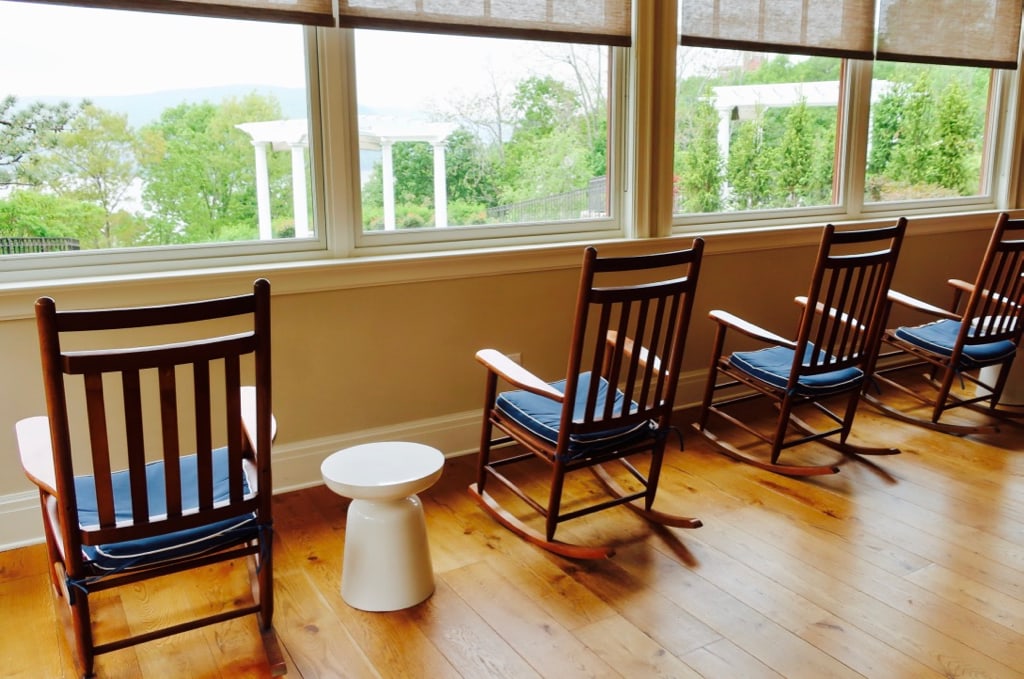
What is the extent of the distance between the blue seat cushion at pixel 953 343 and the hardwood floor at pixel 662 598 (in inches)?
26.2

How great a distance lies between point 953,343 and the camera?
3.56 metres

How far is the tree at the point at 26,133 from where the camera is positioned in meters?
2.44

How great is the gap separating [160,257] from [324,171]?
0.61 m

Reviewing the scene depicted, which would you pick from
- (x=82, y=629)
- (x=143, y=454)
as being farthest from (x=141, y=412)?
(x=82, y=629)

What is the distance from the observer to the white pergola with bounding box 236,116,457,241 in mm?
2824

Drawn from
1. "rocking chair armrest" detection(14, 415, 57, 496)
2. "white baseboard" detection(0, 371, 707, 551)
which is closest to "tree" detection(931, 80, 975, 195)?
"white baseboard" detection(0, 371, 707, 551)

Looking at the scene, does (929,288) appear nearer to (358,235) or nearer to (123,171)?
(358,235)

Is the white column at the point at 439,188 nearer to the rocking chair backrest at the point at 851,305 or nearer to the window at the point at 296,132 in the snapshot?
the window at the point at 296,132

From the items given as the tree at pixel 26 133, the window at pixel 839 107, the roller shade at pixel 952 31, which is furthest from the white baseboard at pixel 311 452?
the roller shade at pixel 952 31

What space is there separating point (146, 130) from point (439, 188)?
40.3 inches

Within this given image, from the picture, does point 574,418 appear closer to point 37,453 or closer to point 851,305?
point 851,305

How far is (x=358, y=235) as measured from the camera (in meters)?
3.01

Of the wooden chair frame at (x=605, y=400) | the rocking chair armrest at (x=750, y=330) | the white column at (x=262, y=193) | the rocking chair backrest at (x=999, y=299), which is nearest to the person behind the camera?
the wooden chair frame at (x=605, y=400)

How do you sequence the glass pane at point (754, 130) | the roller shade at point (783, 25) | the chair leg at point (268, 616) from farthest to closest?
1. the glass pane at point (754, 130)
2. the roller shade at point (783, 25)
3. the chair leg at point (268, 616)
